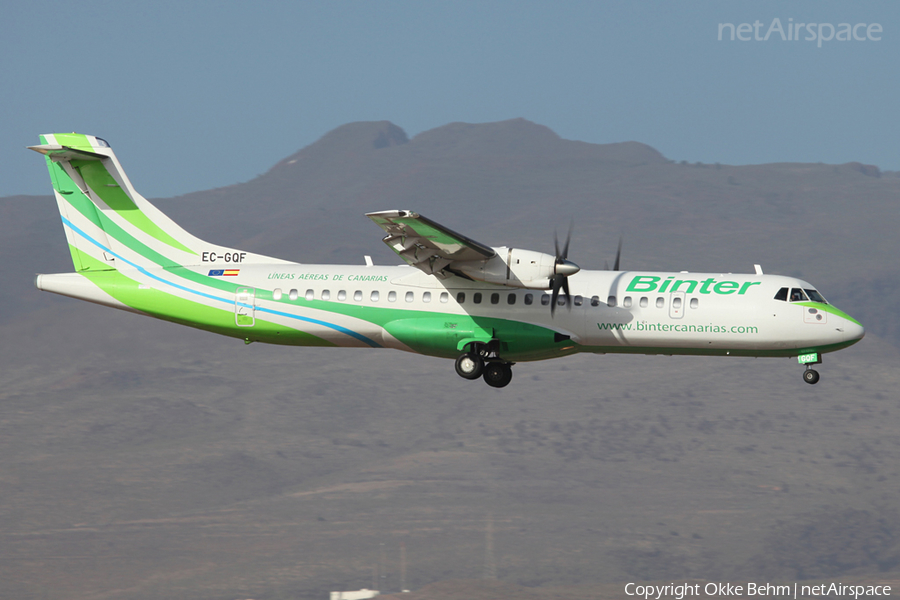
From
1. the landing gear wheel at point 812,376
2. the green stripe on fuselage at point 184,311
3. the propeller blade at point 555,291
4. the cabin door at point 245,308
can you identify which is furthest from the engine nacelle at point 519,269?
the landing gear wheel at point 812,376

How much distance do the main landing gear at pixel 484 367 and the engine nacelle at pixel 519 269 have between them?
2.71 m

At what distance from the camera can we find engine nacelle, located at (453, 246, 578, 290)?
32062 mm

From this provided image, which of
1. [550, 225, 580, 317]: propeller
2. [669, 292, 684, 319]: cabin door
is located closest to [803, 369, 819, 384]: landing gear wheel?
[669, 292, 684, 319]: cabin door

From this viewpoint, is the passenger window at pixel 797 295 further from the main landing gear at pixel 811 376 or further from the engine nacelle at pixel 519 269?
the engine nacelle at pixel 519 269

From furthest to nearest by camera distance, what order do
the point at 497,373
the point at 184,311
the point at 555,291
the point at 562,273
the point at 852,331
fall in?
the point at 184,311, the point at 497,373, the point at 852,331, the point at 555,291, the point at 562,273

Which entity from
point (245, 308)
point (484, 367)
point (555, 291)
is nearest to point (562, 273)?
point (555, 291)

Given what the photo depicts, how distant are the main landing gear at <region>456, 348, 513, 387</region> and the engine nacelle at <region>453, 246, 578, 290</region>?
271 centimetres

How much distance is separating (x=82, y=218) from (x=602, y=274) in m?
18.0

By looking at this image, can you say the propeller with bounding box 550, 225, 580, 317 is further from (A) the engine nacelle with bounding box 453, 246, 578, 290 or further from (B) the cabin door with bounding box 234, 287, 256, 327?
(B) the cabin door with bounding box 234, 287, 256, 327

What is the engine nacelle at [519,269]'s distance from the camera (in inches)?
1262

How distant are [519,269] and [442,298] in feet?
10.8

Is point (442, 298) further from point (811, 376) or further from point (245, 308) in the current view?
point (811, 376)

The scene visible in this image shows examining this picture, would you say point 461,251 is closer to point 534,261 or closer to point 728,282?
point 534,261

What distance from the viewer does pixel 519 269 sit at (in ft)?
106
